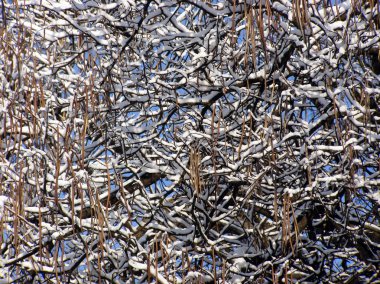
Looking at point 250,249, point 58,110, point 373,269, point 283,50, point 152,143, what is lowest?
point 373,269

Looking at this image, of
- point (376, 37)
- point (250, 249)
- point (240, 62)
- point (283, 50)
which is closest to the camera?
point (376, 37)

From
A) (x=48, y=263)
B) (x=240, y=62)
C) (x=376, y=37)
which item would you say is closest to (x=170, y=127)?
(x=240, y=62)

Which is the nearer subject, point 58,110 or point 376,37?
point 376,37

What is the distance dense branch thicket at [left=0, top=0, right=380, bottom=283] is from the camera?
3.83 meters

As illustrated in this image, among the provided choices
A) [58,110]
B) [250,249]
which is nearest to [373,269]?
[250,249]

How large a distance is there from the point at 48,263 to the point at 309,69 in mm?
2323

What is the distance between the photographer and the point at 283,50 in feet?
13.7

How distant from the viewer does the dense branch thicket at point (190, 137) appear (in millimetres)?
3826

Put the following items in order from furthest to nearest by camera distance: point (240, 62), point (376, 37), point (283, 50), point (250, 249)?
point (240, 62) < point (250, 249) < point (283, 50) < point (376, 37)

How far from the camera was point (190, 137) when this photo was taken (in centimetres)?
440

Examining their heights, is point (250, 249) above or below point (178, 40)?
below

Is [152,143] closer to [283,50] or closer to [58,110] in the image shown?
[58,110]

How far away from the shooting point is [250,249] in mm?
4570

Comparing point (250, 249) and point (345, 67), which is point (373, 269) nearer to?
point (250, 249)
